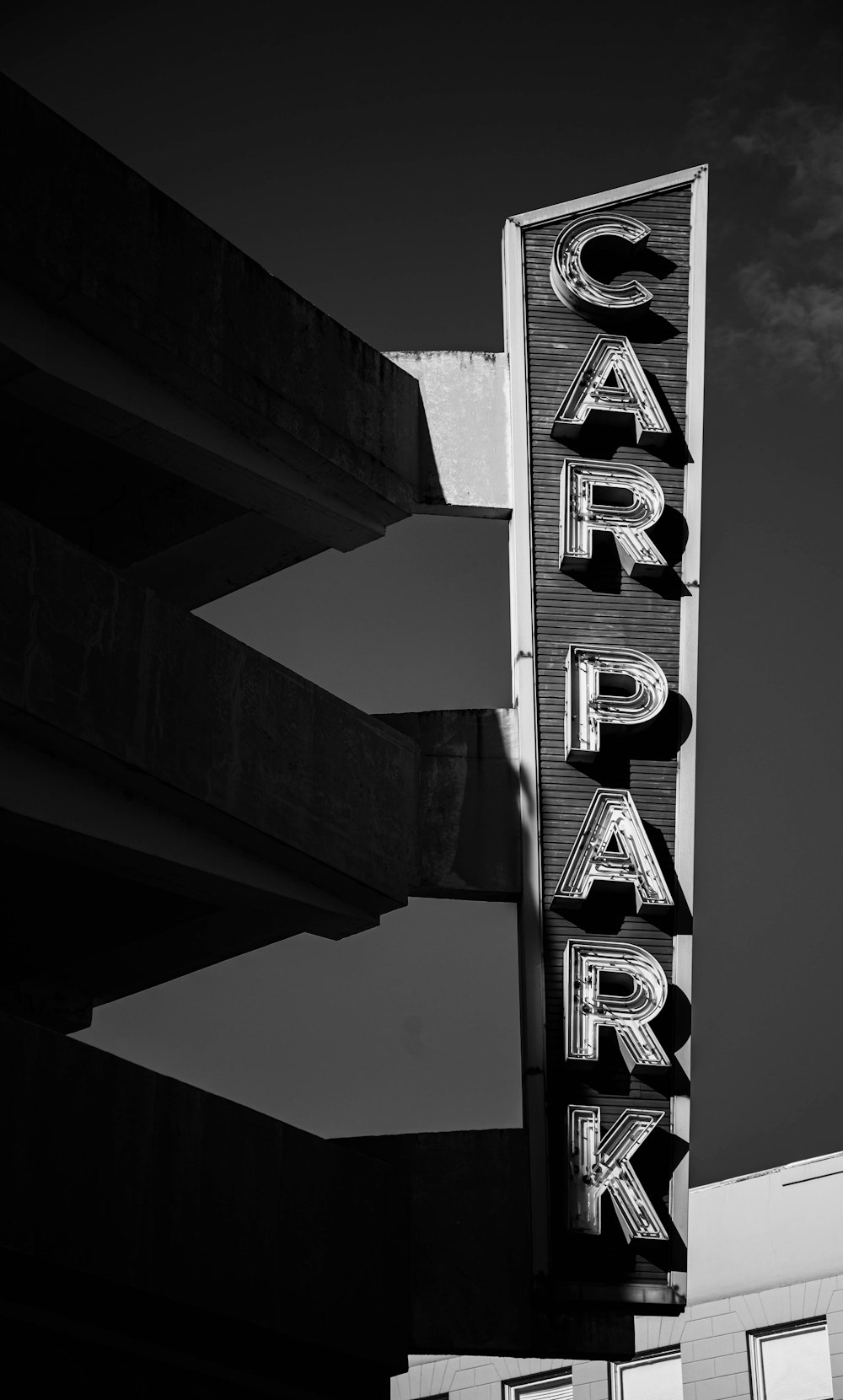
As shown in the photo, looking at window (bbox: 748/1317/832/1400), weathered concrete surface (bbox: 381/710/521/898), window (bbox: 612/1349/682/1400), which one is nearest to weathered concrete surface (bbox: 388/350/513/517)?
weathered concrete surface (bbox: 381/710/521/898)

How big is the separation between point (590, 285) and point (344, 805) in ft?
29.6

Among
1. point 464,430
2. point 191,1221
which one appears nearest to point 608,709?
point 464,430

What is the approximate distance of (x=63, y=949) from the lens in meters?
24.8

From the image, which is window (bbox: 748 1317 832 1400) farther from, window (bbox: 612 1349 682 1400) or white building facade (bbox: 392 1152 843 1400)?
window (bbox: 612 1349 682 1400)

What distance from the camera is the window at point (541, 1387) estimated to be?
32.1m

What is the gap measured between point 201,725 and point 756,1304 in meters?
16.6

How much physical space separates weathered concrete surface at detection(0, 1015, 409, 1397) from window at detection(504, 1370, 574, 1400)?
1227cm

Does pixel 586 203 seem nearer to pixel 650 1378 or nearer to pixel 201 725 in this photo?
pixel 201 725

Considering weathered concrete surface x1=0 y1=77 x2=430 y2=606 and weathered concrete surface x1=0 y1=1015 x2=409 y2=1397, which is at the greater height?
weathered concrete surface x1=0 y1=77 x2=430 y2=606

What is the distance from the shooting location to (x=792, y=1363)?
96.5 ft

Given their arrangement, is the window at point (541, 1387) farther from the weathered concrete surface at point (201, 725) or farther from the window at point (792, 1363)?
the weathered concrete surface at point (201, 725)

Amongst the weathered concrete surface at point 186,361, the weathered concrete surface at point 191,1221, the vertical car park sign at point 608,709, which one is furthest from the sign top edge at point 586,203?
the weathered concrete surface at point 191,1221

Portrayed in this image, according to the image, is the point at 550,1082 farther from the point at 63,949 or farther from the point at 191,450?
the point at 191,450

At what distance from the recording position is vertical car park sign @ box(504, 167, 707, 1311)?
21.2 m
